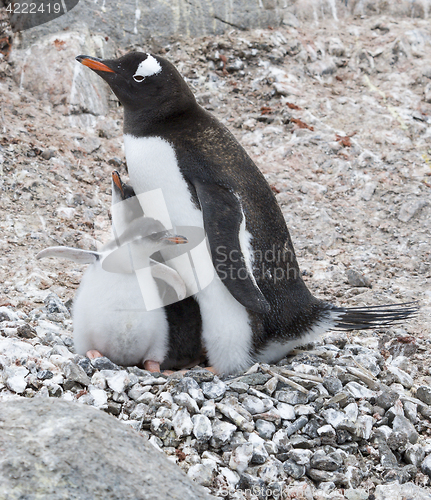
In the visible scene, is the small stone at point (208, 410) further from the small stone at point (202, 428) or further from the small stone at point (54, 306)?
the small stone at point (54, 306)

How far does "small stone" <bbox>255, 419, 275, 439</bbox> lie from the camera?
1932 millimetres

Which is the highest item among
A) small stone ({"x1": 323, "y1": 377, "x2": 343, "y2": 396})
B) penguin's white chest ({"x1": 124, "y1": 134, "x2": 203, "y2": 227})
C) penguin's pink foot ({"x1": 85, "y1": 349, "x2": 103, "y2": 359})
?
penguin's white chest ({"x1": 124, "y1": 134, "x2": 203, "y2": 227})

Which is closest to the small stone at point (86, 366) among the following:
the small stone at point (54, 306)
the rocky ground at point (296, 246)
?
the rocky ground at point (296, 246)

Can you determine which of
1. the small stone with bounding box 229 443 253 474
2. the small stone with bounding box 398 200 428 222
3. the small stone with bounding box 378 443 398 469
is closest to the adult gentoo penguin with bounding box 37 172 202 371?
the small stone with bounding box 229 443 253 474

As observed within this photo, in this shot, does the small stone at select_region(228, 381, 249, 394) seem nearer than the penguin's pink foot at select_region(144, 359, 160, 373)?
Yes

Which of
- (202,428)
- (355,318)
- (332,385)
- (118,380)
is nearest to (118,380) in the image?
(118,380)

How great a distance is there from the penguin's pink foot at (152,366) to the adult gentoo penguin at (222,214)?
25 centimetres

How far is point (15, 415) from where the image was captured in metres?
1.43

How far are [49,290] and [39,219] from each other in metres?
0.77

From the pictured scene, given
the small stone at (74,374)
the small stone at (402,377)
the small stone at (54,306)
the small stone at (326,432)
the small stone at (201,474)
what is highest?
the small stone at (74,374)

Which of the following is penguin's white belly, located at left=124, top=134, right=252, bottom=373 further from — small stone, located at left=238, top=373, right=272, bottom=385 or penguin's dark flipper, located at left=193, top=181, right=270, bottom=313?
small stone, located at left=238, top=373, right=272, bottom=385

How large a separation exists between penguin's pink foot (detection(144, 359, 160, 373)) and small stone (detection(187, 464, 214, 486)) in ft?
2.32

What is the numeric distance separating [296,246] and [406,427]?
237 centimetres

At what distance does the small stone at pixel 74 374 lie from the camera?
6.40 ft
